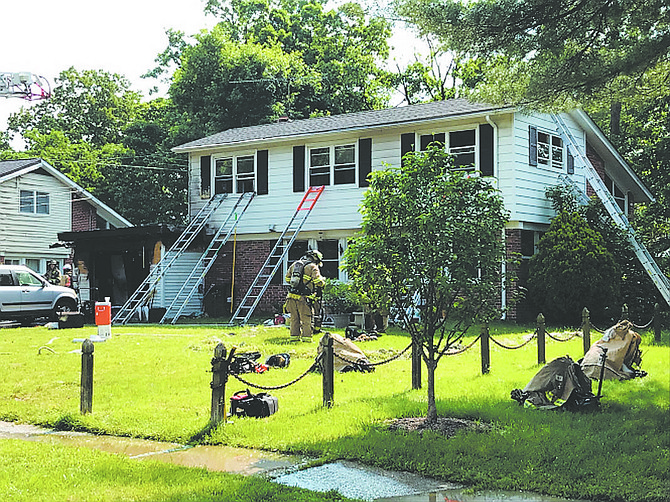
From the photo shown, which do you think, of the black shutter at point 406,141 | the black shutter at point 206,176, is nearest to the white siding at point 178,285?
the black shutter at point 206,176

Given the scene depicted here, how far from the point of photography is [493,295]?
8758 millimetres

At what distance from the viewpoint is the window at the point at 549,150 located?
918 inches

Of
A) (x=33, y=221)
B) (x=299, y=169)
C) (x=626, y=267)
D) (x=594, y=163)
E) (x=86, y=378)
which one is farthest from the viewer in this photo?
(x=33, y=221)

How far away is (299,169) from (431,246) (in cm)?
1758

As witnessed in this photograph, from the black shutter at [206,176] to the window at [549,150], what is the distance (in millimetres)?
11573

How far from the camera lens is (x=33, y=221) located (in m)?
33.4

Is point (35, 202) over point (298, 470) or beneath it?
over

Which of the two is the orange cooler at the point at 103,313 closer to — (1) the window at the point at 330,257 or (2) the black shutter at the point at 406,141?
(1) the window at the point at 330,257

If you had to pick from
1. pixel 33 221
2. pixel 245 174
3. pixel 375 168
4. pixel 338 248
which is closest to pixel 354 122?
pixel 375 168

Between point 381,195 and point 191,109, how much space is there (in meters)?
32.7

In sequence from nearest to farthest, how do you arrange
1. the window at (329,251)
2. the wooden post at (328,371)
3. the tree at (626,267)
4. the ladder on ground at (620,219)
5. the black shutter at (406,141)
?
the wooden post at (328,371) → the ladder on ground at (620,219) → the tree at (626,267) → the black shutter at (406,141) → the window at (329,251)

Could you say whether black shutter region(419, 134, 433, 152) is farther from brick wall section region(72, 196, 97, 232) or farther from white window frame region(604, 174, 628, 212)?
brick wall section region(72, 196, 97, 232)

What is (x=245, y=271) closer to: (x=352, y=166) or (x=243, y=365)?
(x=352, y=166)

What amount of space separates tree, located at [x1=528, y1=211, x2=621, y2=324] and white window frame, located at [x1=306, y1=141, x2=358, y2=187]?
6.88 metres
